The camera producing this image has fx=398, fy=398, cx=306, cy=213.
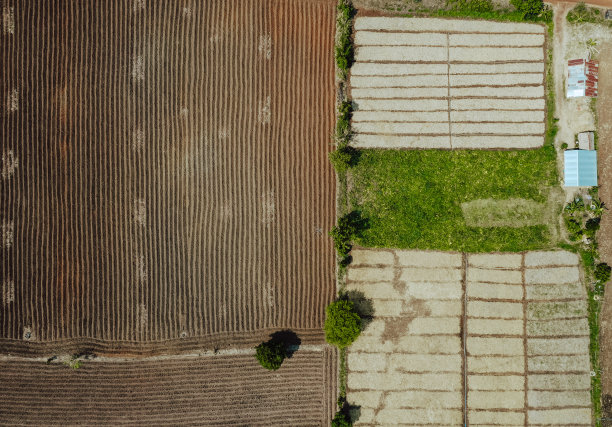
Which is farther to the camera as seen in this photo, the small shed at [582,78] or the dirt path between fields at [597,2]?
the dirt path between fields at [597,2]

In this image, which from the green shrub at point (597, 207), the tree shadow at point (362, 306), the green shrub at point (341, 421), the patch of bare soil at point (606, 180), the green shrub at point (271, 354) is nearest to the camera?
the green shrub at point (271, 354)

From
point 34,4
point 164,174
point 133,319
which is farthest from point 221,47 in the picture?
point 133,319

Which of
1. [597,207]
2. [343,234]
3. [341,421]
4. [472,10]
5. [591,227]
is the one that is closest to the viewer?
[341,421]

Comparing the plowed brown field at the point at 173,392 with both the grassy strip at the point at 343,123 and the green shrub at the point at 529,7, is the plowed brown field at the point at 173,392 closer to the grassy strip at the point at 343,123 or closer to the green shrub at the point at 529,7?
the grassy strip at the point at 343,123

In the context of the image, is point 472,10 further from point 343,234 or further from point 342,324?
point 342,324

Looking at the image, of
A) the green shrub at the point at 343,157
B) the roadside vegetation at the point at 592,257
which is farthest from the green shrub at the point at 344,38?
the roadside vegetation at the point at 592,257

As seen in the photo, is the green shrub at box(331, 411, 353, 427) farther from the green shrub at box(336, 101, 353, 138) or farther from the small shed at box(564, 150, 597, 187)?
the small shed at box(564, 150, 597, 187)

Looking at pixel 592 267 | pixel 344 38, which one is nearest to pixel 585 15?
pixel 344 38
